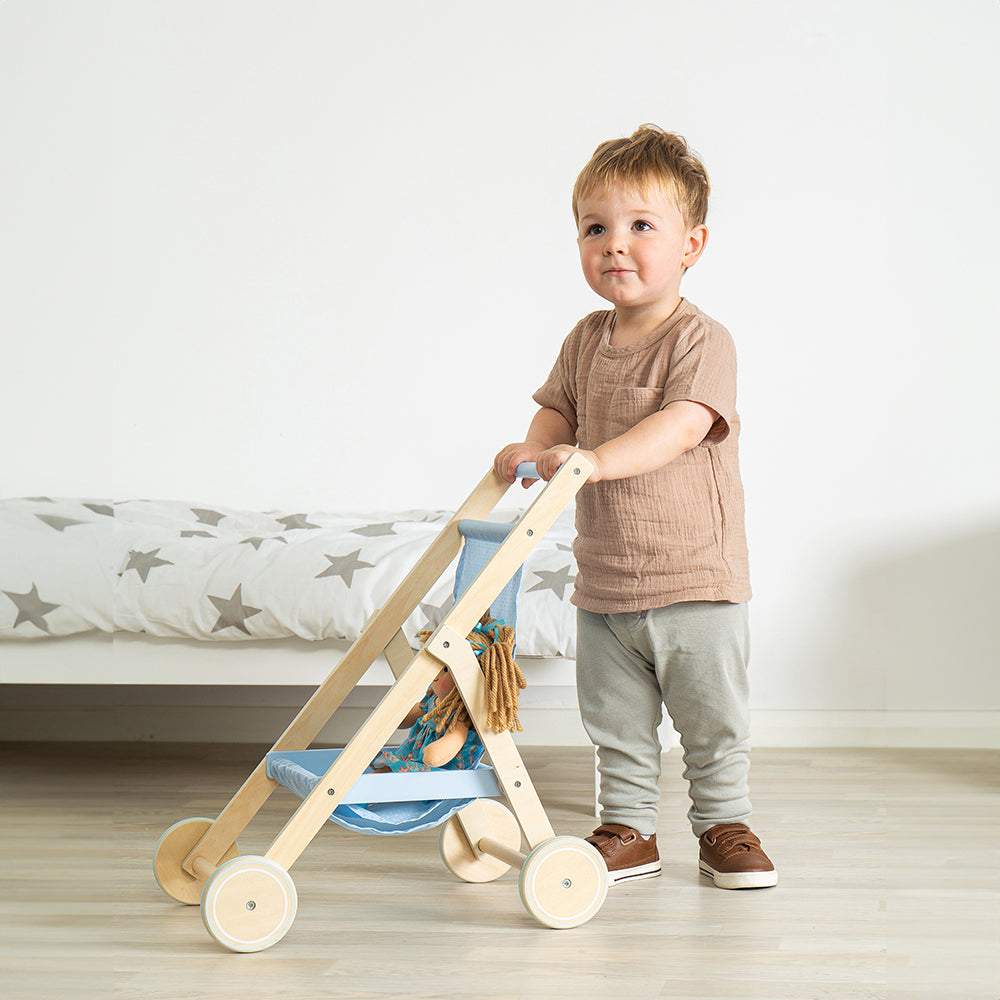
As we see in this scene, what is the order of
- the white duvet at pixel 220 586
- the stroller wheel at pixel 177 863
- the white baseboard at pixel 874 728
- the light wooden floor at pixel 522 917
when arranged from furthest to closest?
the white baseboard at pixel 874 728
the white duvet at pixel 220 586
the stroller wheel at pixel 177 863
the light wooden floor at pixel 522 917

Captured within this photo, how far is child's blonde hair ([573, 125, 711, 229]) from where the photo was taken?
51.8 inches

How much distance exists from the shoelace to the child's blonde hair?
2.33 ft

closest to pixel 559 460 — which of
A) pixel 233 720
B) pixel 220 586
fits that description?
pixel 220 586

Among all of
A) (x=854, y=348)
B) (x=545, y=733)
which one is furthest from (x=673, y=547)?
(x=854, y=348)

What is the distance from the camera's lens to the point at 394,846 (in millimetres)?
1533

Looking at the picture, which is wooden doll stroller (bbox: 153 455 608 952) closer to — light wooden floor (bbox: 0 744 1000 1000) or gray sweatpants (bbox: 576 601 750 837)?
light wooden floor (bbox: 0 744 1000 1000)

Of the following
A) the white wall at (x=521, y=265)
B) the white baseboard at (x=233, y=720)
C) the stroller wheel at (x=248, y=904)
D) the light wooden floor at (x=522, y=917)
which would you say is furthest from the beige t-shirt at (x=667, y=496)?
the white wall at (x=521, y=265)

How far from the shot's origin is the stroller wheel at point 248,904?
110cm

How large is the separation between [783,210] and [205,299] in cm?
129

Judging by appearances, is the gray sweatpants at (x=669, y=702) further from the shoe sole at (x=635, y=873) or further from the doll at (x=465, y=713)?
the doll at (x=465, y=713)

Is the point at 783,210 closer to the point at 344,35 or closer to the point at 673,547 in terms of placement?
the point at 344,35

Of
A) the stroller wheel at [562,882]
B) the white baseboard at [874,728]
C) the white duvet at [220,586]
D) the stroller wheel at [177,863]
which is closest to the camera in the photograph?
the stroller wheel at [562,882]

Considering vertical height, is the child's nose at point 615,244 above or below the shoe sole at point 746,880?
above

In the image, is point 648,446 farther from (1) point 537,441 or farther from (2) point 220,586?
(2) point 220,586
